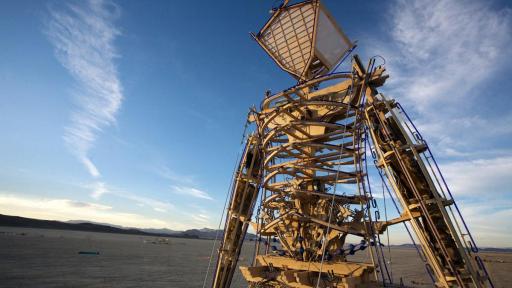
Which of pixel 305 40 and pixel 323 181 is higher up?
pixel 305 40

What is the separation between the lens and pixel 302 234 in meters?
12.4

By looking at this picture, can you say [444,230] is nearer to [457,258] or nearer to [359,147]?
[457,258]

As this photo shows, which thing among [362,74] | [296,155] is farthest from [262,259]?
[362,74]

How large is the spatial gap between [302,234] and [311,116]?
5.33 meters

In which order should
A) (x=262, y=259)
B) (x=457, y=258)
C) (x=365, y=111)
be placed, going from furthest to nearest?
(x=262, y=259) < (x=365, y=111) < (x=457, y=258)

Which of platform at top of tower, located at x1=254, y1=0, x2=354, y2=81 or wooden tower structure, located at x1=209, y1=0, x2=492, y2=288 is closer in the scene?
wooden tower structure, located at x1=209, y1=0, x2=492, y2=288

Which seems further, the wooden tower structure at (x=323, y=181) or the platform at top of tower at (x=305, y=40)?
the platform at top of tower at (x=305, y=40)

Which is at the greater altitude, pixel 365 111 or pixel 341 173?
pixel 365 111

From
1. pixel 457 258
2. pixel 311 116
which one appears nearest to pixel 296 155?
pixel 311 116

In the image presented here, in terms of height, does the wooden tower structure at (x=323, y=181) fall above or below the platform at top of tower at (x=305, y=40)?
below

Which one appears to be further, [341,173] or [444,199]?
[341,173]

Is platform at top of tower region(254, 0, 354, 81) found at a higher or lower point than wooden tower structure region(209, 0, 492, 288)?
higher

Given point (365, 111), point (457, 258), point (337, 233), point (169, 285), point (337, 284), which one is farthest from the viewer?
point (169, 285)

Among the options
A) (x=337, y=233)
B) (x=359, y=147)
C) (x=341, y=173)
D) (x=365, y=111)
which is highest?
(x=365, y=111)
